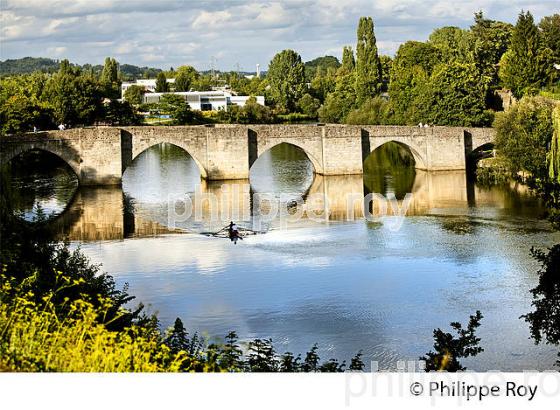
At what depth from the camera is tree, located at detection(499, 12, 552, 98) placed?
57.7 feet

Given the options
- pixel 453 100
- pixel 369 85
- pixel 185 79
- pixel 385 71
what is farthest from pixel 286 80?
pixel 185 79

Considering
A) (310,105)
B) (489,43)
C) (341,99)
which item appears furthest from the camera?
(310,105)

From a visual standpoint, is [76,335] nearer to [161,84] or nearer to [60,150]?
[60,150]

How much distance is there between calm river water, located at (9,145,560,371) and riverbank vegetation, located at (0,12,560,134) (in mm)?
2927

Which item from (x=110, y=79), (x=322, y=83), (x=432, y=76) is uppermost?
(x=110, y=79)

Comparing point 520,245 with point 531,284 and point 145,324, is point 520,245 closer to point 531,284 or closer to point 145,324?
point 531,284

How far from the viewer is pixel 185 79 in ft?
117

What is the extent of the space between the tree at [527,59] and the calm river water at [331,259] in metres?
2.80

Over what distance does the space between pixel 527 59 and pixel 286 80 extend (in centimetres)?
927

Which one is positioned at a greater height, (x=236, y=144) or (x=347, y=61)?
(x=347, y=61)

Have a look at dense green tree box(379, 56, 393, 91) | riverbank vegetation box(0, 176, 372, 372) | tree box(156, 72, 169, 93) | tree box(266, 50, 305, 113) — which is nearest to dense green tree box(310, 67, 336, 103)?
tree box(266, 50, 305, 113)

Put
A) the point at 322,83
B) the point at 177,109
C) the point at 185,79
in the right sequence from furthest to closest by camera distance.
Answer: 1. the point at 185,79
2. the point at 177,109
3. the point at 322,83

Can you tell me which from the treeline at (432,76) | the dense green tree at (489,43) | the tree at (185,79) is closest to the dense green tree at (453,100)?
the treeline at (432,76)
